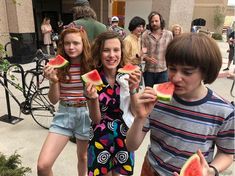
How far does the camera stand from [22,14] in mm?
9836

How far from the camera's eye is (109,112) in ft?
7.75

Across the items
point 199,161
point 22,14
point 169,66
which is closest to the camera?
point 199,161

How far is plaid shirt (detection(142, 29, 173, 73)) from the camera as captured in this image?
15.7ft

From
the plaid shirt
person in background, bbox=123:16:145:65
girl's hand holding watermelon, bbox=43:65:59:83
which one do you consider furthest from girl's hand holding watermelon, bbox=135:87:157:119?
the plaid shirt

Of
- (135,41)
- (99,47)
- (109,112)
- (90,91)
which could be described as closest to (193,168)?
(90,91)

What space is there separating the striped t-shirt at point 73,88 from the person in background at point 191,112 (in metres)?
1.19

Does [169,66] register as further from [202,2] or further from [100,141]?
[202,2]

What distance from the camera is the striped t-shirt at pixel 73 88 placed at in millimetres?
2647

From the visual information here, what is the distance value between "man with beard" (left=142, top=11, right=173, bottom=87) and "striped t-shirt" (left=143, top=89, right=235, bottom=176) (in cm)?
330

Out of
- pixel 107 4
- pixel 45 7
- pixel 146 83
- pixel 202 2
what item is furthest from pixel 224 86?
pixel 202 2

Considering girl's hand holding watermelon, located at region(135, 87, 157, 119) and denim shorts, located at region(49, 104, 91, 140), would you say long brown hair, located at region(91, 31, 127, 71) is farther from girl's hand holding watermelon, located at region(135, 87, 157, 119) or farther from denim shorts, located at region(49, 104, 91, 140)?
girl's hand holding watermelon, located at region(135, 87, 157, 119)

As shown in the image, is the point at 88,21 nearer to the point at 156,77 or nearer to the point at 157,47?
the point at 157,47

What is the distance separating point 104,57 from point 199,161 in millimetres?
1370

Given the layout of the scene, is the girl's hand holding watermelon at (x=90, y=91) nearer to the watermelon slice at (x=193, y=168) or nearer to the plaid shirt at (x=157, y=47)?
the watermelon slice at (x=193, y=168)
